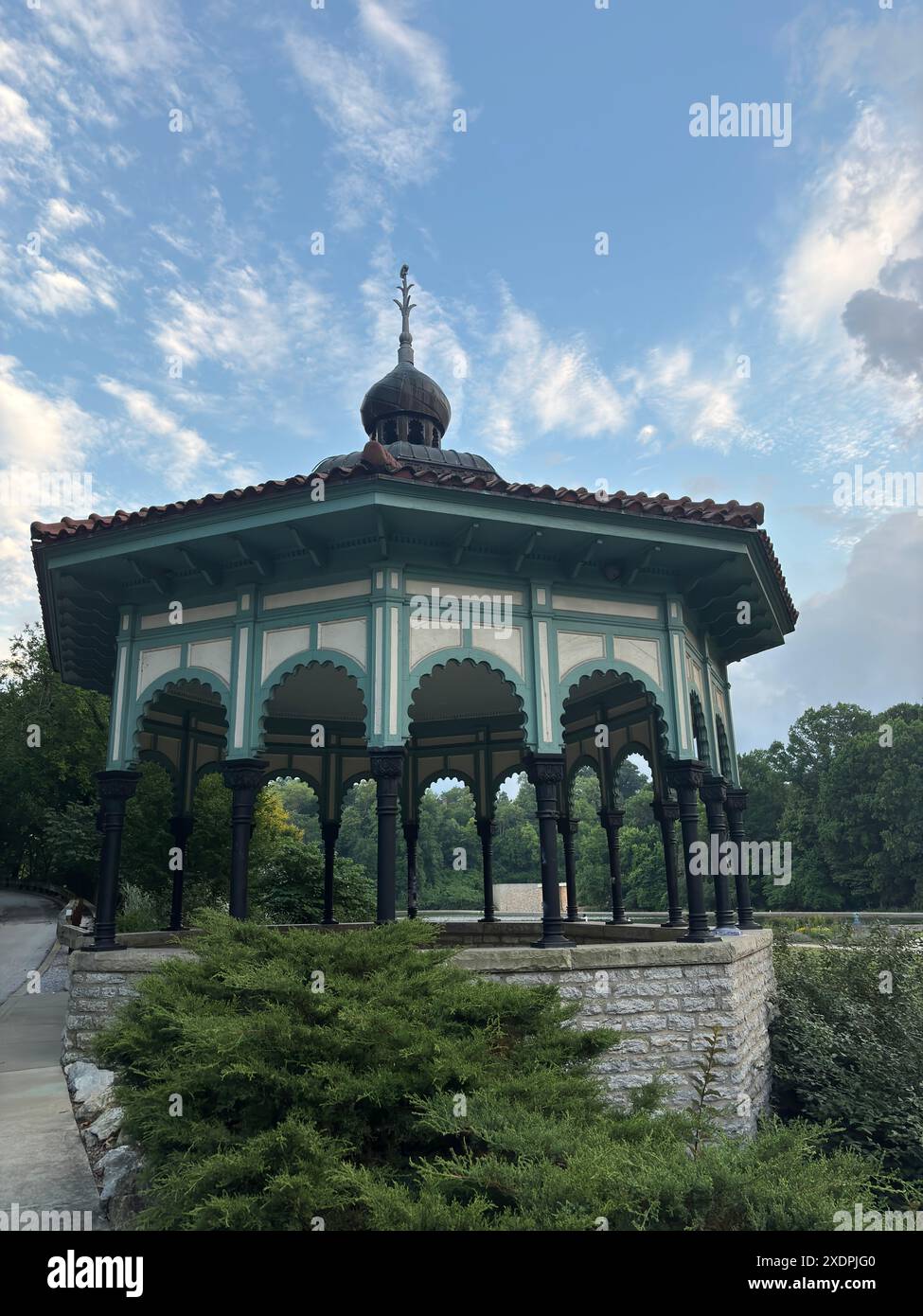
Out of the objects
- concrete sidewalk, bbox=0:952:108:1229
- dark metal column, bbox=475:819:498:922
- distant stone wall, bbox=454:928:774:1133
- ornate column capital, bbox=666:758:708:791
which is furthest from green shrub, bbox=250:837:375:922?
distant stone wall, bbox=454:928:774:1133

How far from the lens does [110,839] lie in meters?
10.3

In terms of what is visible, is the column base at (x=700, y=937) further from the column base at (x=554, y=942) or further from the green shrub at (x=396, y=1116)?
the green shrub at (x=396, y=1116)

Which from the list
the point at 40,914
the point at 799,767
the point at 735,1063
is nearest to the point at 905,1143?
the point at 735,1063

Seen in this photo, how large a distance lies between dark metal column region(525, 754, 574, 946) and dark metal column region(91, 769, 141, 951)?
15.8 ft

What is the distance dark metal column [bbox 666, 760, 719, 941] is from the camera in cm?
953

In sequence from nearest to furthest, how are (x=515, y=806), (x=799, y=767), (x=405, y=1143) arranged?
(x=405, y=1143), (x=799, y=767), (x=515, y=806)

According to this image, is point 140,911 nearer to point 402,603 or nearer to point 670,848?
point 670,848

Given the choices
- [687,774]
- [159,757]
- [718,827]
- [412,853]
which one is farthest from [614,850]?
[159,757]

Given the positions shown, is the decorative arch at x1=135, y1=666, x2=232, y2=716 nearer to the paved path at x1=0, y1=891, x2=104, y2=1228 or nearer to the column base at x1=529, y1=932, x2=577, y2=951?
the paved path at x1=0, y1=891, x2=104, y2=1228

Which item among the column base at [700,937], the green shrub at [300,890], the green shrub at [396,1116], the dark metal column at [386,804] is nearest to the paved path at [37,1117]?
the green shrub at [396,1116]

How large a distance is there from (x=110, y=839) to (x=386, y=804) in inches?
155
